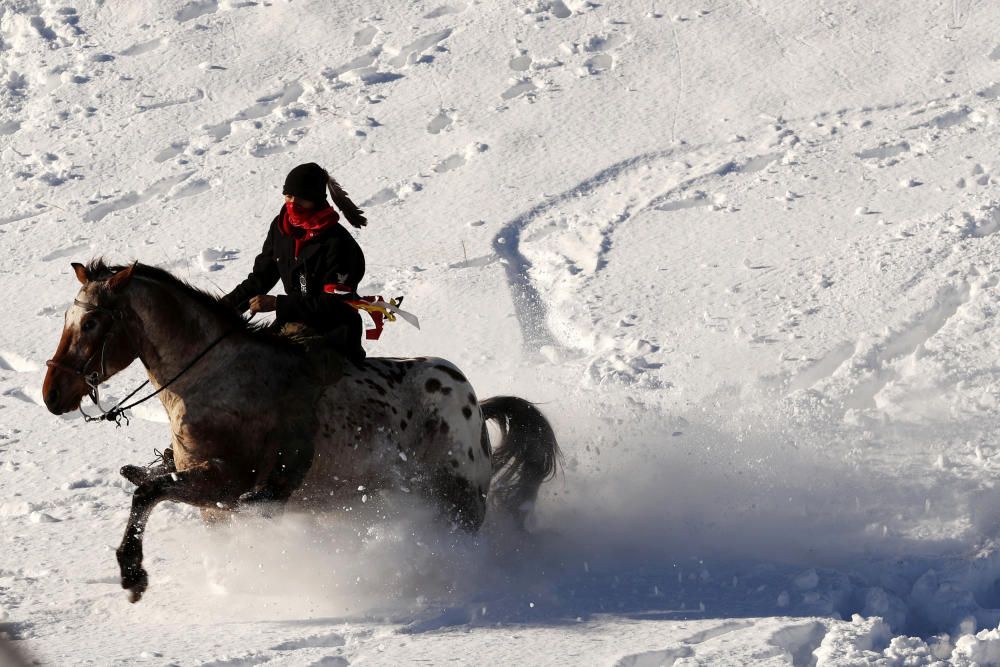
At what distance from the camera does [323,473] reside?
259 inches

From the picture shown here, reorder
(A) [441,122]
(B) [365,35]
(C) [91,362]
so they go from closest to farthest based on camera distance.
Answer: (C) [91,362] < (A) [441,122] < (B) [365,35]

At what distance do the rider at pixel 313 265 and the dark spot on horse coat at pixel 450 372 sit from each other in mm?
450

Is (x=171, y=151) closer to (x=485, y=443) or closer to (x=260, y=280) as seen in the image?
(x=260, y=280)

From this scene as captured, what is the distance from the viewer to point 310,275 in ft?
21.4

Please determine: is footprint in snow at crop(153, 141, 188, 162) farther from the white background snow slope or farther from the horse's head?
the horse's head

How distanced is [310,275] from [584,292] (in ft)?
12.5

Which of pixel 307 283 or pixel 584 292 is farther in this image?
pixel 584 292

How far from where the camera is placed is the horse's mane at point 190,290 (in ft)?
20.5

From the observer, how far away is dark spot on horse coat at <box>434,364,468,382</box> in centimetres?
695

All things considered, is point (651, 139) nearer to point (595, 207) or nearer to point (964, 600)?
point (595, 207)

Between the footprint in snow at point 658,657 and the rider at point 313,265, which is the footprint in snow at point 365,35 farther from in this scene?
the footprint in snow at point 658,657

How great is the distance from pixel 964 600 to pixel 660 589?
147 centimetres

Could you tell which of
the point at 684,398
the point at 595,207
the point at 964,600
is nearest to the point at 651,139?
the point at 595,207

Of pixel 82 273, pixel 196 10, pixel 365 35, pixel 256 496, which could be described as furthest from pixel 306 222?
pixel 196 10
